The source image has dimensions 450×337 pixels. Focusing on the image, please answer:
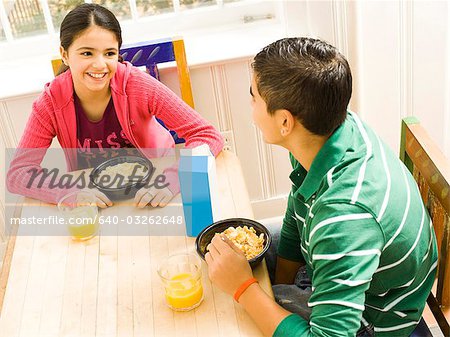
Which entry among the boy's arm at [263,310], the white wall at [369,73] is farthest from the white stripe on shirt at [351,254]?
the white wall at [369,73]

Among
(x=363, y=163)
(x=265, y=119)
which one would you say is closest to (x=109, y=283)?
(x=265, y=119)

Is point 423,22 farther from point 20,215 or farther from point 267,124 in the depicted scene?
point 20,215

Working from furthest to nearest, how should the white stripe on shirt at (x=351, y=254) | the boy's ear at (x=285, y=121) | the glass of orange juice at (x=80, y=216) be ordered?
the glass of orange juice at (x=80, y=216)
the boy's ear at (x=285, y=121)
the white stripe on shirt at (x=351, y=254)

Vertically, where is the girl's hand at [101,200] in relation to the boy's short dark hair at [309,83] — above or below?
below

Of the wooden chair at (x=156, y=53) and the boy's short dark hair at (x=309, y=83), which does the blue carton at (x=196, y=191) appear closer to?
the boy's short dark hair at (x=309, y=83)

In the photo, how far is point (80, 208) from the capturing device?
5.45 feet

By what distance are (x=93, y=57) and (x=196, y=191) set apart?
→ 698 millimetres

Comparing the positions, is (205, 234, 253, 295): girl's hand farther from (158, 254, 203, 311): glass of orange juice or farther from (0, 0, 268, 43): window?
(0, 0, 268, 43): window

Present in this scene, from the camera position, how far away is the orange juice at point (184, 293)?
1.34m

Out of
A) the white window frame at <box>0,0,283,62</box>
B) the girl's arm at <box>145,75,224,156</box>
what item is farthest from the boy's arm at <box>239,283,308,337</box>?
the white window frame at <box>0,0,283,62</box>

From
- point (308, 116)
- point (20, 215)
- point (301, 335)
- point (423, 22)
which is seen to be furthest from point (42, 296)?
point (423, 22)

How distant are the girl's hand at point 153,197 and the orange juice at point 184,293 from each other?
376 millimetres

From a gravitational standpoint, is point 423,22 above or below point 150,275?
above

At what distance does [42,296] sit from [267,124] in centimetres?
66
